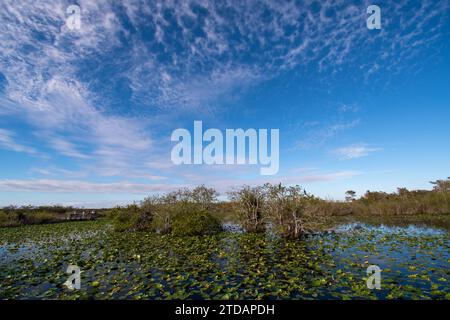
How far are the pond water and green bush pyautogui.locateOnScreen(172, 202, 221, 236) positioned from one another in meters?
3.40

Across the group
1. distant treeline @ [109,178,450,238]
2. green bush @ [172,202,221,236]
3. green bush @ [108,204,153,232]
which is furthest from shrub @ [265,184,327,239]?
green bush @ [108,204,153,232]

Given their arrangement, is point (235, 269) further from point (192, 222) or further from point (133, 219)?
point (133, 219)

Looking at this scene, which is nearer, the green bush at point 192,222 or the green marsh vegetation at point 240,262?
the green marsh vegetation at point 240,262

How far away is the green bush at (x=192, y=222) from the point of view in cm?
1980

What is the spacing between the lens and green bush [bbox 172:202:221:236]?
1980 centimetres

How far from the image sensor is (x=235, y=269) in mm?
10117

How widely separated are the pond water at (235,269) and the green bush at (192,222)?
11.2ft

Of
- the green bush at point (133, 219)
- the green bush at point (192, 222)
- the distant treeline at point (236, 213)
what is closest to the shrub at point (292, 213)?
the distant treeline at point (236, 213)

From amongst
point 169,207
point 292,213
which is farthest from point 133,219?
point 292,213

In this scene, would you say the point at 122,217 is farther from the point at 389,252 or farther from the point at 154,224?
the point at 389,252

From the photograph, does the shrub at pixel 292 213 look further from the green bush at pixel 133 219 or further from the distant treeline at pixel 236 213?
the green bush at pixel 133 219

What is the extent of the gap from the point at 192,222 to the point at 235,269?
1036 cm
